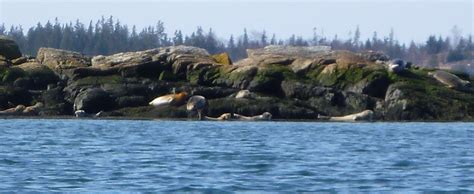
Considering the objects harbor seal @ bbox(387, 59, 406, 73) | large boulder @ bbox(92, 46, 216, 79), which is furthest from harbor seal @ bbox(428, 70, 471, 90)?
large boulder @ bbox(92, 46, 216, 79)

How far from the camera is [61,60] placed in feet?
213

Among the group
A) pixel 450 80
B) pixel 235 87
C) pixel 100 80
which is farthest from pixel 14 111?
pixel 450 80

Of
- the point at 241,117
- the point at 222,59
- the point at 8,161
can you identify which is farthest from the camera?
the point at 222,59

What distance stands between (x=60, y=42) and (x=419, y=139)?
332ft

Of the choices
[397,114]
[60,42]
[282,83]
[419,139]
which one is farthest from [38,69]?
[60,42]

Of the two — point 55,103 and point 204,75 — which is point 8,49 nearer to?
point 55,103

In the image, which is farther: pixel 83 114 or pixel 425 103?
pixel 425 103

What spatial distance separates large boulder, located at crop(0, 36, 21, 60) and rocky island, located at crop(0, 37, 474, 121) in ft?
5.77

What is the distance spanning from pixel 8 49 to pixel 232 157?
34648 millimetres

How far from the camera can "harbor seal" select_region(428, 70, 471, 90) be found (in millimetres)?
62844

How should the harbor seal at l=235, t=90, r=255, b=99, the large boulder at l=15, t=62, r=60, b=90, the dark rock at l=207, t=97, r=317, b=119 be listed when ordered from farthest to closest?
the large boulder at l=15, t=62, r=60, b=90 < the harbor seal at l=235, t=90, r=255, b=99 < the dark rock at l=207, t=97, r=317, b=119

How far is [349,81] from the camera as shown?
61.5 metres

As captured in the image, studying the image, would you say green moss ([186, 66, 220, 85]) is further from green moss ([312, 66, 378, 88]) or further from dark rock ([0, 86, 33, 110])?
dark rock ([0, 86, 33, 110])

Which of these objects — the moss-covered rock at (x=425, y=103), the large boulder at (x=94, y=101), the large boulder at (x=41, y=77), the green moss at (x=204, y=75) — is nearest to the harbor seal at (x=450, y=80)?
the moss-covered rock at (x=425, y=103)
